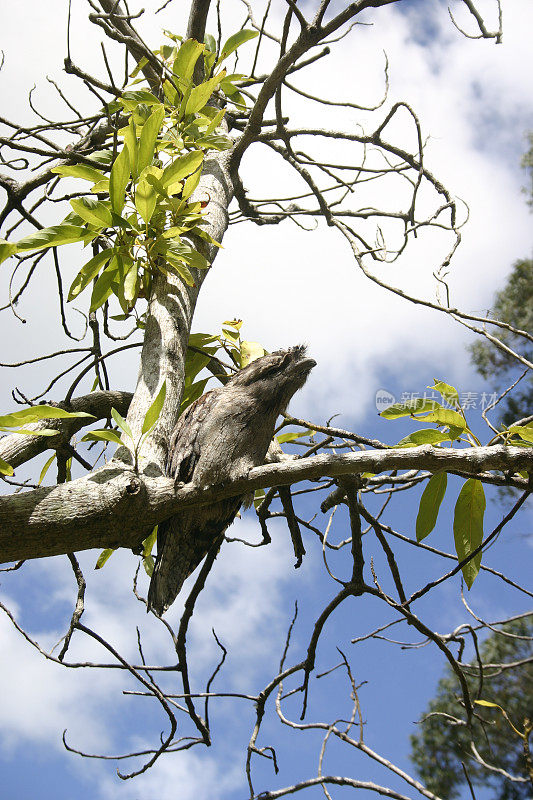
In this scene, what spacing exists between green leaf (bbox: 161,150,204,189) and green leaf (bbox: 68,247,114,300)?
22 cm

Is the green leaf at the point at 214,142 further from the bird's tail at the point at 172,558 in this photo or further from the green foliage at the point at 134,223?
the bird's tail at the point at 172,558

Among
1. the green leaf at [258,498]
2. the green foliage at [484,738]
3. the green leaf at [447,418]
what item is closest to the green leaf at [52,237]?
the green leaf at [258,498]

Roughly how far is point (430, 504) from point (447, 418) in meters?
0.25

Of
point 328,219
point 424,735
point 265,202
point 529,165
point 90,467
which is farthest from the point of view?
point 529,165

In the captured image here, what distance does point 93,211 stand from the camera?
57.3 inches

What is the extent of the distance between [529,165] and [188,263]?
768cm

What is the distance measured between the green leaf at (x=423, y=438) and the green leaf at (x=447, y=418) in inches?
1.2

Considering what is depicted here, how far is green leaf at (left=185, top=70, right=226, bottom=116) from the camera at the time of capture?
187cm

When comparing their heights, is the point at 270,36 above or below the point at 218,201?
above

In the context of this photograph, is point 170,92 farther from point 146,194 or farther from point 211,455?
point 211,455

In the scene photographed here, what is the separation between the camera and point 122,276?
154 cm

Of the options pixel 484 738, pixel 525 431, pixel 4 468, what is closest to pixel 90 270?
pixel 4 468

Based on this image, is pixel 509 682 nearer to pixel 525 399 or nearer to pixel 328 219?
pixel 525 399

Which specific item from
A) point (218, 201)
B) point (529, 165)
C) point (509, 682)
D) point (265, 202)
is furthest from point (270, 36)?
point (529, 165)
